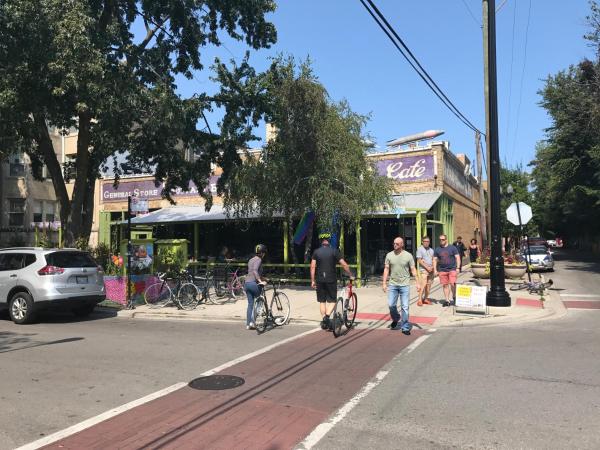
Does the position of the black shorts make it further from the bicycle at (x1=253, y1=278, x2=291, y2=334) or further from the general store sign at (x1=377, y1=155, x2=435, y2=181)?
the general store sign at (x1=377, y1=155, x2=435, y2=181)

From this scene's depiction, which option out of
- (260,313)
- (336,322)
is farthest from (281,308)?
(336,322)

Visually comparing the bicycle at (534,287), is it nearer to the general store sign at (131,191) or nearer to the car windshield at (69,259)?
the car windshield at (69,259)

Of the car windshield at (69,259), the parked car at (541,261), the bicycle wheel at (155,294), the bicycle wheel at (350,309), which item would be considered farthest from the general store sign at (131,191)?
the bicycle wheel at (350,309)

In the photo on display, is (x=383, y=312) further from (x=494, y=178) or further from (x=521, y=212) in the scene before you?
(x=521, y=212)

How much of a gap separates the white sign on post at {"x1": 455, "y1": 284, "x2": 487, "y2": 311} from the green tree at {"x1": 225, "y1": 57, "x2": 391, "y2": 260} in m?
5.20

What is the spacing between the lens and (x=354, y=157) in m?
16.7

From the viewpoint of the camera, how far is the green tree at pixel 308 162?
53.1 feet

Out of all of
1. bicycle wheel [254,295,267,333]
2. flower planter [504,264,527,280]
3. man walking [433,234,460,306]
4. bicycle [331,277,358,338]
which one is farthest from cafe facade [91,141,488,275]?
bicycle wheel [254,295,267,333]

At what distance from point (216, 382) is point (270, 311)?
4.23 metres

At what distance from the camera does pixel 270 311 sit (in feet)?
34.7

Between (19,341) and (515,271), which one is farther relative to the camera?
(515,271)

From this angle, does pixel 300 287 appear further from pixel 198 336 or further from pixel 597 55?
pixel 597 55

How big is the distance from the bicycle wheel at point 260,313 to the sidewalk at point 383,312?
101cm

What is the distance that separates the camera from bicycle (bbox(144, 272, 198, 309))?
13.5m
